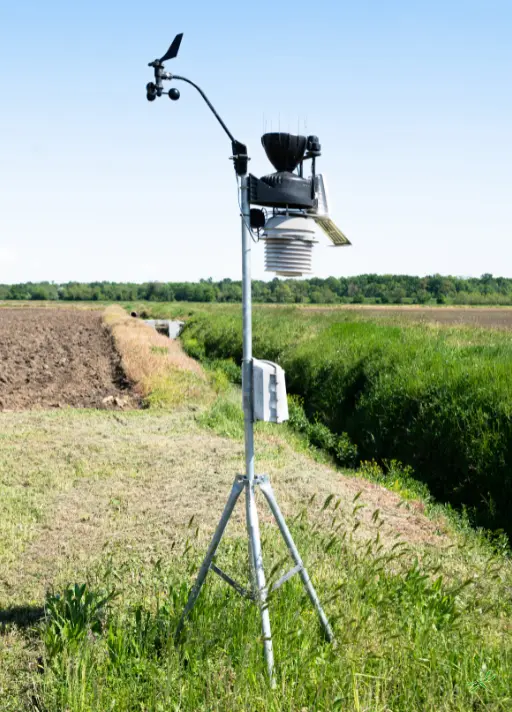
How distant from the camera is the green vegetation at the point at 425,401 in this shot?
7664mm

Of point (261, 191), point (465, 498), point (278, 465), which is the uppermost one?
point (261, 191)

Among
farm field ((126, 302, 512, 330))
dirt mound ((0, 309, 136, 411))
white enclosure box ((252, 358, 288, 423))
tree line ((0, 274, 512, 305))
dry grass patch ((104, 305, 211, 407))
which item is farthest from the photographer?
tree line ((0, 274, 512, 305))

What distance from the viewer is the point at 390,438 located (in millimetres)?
9906

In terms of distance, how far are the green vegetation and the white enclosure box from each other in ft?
16.2

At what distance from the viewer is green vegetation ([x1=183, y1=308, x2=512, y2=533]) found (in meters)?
7.66

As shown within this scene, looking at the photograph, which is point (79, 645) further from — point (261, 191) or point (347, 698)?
point (261, 191)

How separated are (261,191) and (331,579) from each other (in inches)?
96.8

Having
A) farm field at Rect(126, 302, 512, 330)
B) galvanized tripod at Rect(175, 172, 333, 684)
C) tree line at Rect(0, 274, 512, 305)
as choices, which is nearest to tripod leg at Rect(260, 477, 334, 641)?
galvanized tripod at Rect(175, 172, 333, 684)

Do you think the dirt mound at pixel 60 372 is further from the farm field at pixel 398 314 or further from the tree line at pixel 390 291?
the tree line at pixel 390 291

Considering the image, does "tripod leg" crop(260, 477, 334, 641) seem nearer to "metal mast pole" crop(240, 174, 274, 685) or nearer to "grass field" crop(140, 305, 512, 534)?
"metal mast pole" crop(240, 174, 274, 685)

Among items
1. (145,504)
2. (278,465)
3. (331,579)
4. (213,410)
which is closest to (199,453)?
(278,465)

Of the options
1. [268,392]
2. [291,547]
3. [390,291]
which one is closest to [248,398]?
[268,392]

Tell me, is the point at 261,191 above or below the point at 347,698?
above

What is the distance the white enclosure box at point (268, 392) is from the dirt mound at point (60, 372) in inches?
388
